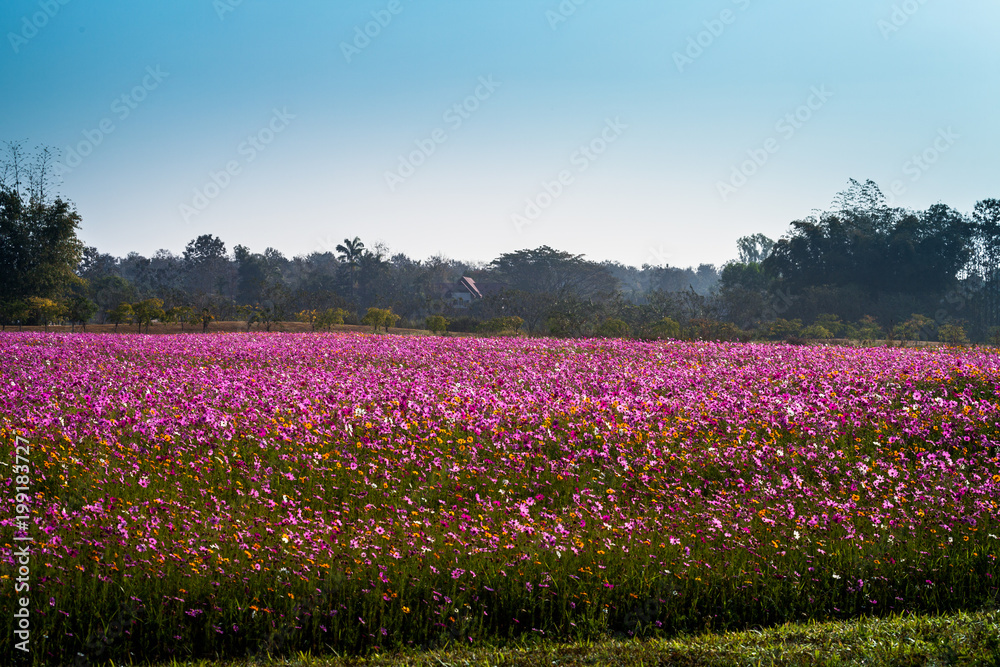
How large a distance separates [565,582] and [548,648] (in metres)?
0.96

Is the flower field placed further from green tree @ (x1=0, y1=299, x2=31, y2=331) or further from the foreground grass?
green tree @ (x1=0, y1=299, x2=31, y2=331)

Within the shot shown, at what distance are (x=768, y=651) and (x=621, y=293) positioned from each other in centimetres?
5909

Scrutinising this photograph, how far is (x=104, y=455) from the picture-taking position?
26.6ft

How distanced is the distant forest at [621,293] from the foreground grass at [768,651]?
22625mm

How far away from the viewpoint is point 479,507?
24.1 feet

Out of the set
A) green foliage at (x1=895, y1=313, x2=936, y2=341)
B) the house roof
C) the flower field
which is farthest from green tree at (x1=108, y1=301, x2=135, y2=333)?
green foliage at (x1=895, y1=313, x2=936, y2=341)

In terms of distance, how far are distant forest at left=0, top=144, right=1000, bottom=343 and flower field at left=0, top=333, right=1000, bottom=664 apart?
1731 cm

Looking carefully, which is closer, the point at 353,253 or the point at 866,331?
the point at 866,331

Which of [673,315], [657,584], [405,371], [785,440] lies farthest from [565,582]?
[673,315]

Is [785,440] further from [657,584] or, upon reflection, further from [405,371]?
[405,371]

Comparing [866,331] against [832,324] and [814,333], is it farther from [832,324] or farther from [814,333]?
[814,333]

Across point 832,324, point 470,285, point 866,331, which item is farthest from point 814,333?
point 470,285

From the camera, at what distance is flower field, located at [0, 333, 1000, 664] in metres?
5.34

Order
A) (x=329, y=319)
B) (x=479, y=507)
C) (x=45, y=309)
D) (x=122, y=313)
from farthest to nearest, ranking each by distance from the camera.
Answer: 1. (x=329, y=319)
2. (x=45, y=309)
3. (x=122, y=313)
4. (x=479, y=507)
